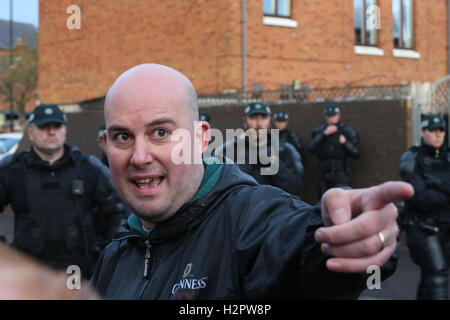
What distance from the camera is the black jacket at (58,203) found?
4977 mm

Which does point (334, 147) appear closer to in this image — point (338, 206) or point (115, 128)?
point (115, 128)

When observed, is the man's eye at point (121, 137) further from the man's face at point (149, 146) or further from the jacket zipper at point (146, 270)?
the jacket zipper at point (146, 270)

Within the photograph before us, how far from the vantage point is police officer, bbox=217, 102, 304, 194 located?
22.7 feet

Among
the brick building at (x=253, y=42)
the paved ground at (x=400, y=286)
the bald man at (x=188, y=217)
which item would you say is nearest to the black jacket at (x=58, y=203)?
the paved ground at (x=400, y=286)

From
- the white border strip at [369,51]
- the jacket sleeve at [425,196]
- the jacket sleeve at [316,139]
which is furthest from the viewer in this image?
the white border strip at [369,51]

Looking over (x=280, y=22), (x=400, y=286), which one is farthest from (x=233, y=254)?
(x=280, y=22)

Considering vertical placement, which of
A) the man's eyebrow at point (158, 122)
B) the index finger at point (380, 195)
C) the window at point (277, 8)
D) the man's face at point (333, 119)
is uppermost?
the window at point (277, 8)

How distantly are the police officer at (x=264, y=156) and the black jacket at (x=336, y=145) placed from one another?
373 centimetres

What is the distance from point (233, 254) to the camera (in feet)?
5.44

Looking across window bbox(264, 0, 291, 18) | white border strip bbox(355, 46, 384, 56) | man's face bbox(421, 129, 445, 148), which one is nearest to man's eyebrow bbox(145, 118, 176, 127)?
man's face bbox(421, 129, 445, 148)

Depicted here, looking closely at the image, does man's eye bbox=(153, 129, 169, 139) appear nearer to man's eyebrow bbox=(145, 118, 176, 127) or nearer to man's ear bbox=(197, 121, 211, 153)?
man's eyebrow bbox=(145, 118, 176, 127)

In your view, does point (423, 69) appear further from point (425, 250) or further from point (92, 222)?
point (92, 222)

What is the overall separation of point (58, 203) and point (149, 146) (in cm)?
339

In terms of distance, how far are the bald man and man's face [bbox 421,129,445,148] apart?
501 cm
